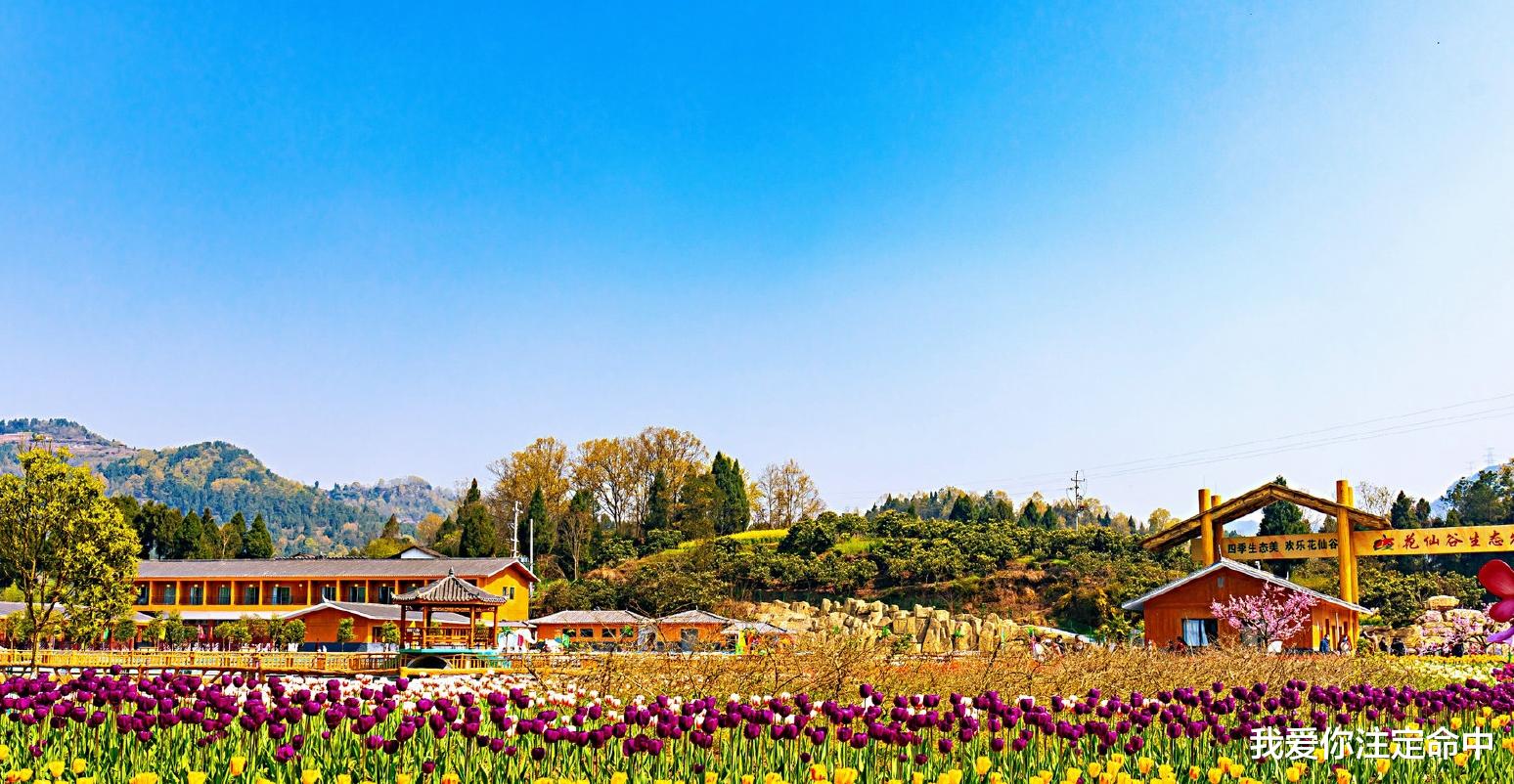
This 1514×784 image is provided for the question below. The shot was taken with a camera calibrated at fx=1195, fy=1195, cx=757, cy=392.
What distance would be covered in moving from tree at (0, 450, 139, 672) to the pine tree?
37566 mm

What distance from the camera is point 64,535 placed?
26.2 m

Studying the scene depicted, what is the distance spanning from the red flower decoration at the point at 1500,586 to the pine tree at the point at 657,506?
60.9 metres

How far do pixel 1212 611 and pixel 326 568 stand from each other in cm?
3496

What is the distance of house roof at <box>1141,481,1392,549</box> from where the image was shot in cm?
2672

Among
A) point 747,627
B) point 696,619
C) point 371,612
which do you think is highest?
point 371,612

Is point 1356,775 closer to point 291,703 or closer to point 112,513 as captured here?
point 291,703

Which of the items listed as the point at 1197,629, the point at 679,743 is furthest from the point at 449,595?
the point at 679,743

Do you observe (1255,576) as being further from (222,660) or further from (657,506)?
(657,506)

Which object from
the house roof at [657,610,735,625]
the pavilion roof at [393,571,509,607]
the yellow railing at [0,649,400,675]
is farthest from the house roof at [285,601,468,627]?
the yellow railing at [0,649,400,675]

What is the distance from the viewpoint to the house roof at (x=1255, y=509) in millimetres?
26719

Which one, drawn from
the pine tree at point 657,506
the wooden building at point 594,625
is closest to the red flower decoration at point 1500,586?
the wooden building at point 594,625

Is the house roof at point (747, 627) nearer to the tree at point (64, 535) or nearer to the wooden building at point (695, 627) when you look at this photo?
the wooden building at point (695, 627)

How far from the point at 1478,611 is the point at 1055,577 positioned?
15.9 m

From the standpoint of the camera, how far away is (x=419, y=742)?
652 centimetres
